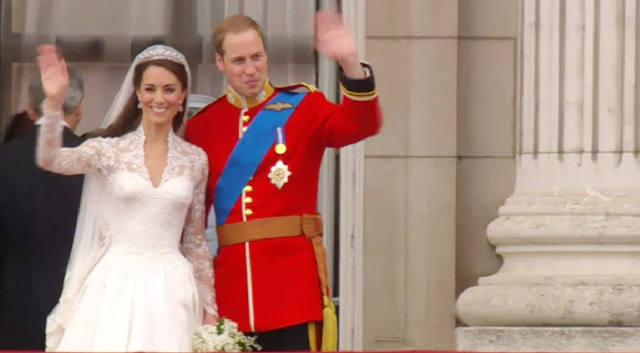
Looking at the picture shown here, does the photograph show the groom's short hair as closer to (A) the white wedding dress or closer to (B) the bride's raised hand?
(A) the white wedding dress

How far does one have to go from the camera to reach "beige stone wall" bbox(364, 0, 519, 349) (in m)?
9.41

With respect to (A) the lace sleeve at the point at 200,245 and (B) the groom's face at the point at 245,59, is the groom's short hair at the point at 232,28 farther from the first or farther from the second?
(A) the lace sleeve at the point at 200,245

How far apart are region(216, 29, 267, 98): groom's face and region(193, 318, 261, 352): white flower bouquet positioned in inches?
32.9

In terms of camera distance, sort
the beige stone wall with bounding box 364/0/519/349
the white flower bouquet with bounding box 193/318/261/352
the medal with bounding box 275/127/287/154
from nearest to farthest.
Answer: the white flower bouquet with bounding box 193/318/261/352 → the medal with bounding box 275/127/287/154 → the beige stone wall with bounding box 364/0/519/349

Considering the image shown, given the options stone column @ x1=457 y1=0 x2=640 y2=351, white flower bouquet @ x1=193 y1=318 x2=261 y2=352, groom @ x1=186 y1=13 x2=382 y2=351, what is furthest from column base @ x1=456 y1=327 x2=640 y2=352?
white flower bouquet @ x1=193 y1=318 x2=261 y2=352

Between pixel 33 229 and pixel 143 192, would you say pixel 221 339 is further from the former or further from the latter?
pixel 33 229

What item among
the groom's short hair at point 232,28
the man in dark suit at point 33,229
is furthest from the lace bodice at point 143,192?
the man in dark suit at point 33,229

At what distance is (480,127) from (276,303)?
2.45 meters

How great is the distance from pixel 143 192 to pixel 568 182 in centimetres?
240

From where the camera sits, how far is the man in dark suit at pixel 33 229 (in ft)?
27.7

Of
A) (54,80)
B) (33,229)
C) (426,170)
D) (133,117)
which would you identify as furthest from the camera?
(426,170)

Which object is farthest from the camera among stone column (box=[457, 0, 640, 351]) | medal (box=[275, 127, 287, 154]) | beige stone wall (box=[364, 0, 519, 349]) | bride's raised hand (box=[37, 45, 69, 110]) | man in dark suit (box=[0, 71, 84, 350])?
beige stone wall (box=[364, 0, 519, 349])

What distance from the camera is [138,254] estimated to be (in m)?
7.27

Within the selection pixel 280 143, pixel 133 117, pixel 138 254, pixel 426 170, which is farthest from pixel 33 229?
pixel 426 170
